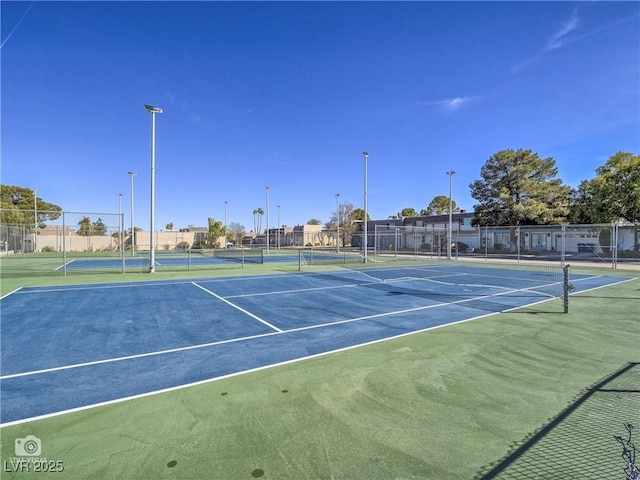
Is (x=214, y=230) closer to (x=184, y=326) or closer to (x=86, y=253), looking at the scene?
(x=86, y=253)

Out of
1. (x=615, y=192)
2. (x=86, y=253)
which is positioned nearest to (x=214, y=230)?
(x=86, y=253)

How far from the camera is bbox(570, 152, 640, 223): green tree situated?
30.7 meters

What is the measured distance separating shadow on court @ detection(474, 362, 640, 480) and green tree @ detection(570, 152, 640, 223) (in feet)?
116

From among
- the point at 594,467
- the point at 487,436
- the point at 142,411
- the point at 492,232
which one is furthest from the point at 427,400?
the point at 492,232

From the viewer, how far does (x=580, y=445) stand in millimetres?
3229

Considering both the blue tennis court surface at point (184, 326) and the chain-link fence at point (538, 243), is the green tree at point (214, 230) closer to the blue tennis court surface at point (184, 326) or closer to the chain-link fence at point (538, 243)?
the chain-link fence at point (538, 243)

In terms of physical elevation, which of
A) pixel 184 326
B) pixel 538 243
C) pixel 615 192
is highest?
pixel 615 192

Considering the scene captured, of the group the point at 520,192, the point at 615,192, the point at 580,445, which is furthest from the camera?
the point at 520,192

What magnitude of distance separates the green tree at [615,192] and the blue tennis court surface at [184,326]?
78.3 feet

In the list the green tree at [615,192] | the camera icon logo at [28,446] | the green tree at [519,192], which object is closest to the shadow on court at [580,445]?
the camera icon logo at [28,446]

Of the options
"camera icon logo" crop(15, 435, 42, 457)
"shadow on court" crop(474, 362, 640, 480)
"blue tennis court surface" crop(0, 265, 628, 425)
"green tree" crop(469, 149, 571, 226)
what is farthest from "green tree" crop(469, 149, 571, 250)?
"camera icon logo" crop(15, 435, 42, 457)

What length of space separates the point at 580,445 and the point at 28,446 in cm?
548

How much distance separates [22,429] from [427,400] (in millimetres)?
4606

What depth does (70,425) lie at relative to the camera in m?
3.59
